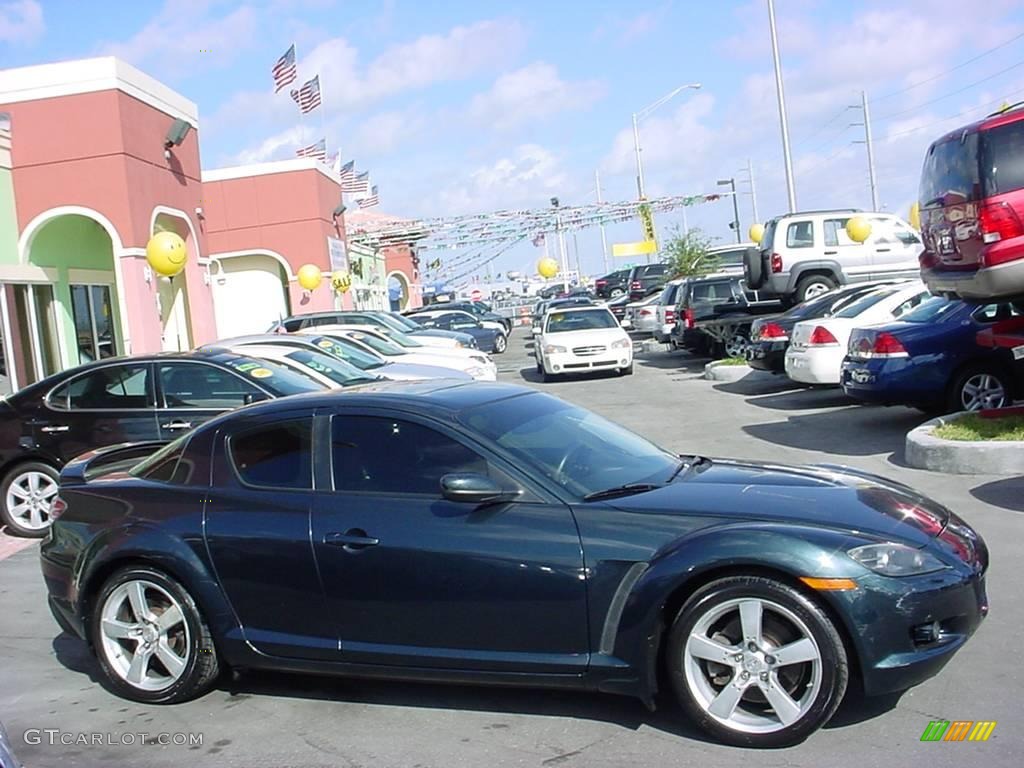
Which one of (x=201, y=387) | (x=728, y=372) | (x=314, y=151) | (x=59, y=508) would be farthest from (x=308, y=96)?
(x=59, y=508)

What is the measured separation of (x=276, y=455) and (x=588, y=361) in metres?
16.8

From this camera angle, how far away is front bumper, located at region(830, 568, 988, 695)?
4.34m

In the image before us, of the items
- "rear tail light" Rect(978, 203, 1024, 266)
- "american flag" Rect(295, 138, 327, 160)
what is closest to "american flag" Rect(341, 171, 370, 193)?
"american flag" Rect(295, 138, 327, 160)

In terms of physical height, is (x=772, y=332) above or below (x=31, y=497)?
above

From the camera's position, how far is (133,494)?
5742 mm

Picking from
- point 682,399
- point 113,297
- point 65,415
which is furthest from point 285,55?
point 65,415

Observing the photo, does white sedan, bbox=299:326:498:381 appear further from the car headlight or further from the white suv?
the car headlight

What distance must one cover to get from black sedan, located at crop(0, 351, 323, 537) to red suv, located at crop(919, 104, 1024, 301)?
20.4 ft

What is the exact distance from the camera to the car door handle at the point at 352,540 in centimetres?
505

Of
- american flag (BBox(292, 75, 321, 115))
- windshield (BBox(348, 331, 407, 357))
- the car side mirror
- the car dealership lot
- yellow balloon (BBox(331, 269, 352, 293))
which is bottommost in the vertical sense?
the car dealership lot

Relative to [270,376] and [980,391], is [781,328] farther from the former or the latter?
[270,376]

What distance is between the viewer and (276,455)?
18.0 feet

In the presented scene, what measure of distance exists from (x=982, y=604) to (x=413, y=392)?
282 centimetres

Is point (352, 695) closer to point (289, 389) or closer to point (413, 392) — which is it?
point (413, 392)
